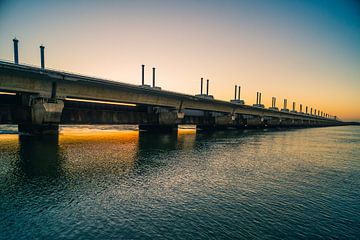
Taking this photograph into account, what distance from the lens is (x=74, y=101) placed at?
41656mm

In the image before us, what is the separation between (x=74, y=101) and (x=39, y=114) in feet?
33.3

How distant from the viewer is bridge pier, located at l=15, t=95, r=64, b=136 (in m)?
31.9

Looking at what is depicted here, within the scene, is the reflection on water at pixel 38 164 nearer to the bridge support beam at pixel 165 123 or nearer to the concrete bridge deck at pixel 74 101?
the concrete bridge deck at pixel 74 101

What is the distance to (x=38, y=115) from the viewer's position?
105ft

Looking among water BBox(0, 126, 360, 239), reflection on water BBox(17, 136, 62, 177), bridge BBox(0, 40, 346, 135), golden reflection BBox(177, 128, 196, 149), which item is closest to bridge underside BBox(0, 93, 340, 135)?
bridge BBox(0, 40, 346, 135)

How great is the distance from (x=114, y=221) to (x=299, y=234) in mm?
7776

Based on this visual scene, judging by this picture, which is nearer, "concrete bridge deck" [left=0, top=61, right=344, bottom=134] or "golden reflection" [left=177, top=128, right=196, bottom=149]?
"concrete bridge deck" [left=0, top=61, right=344, bottom=134]

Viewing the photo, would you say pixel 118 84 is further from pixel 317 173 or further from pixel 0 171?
pixel 317 173

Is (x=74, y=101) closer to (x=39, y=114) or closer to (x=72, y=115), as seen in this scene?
(x=72, y=115)

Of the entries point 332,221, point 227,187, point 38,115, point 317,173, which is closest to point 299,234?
point 332,221

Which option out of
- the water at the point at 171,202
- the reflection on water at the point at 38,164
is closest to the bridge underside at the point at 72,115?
the reflection on water at the point at 38,164

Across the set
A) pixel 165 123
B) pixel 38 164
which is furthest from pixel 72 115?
pixel 165 123

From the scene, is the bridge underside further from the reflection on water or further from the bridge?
the reflection on water

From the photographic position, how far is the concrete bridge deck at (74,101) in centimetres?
3055
